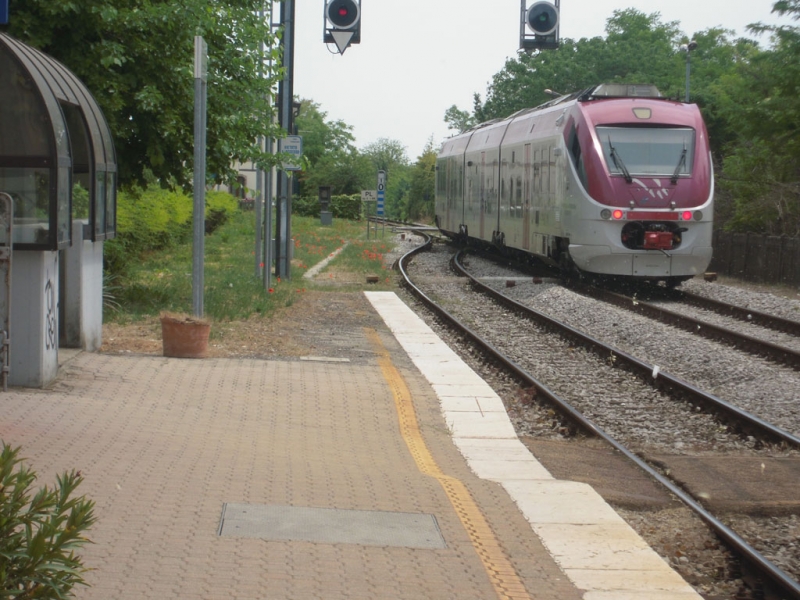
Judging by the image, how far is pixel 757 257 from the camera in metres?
25.6

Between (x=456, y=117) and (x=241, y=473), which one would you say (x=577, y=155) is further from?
(x=456, y=117)

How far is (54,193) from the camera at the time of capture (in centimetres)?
890

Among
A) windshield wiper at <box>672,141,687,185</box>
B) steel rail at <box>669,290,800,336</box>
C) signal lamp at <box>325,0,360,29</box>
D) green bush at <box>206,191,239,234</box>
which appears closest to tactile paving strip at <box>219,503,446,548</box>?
steel rail at <box>669,290,800,336</box>

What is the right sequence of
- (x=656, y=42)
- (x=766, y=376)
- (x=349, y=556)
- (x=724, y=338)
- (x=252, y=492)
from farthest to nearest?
(x=656, y=42)
(x=724, y=338)
(x=766, y=376)
(x=252, y=492)
(x=349, y=556)

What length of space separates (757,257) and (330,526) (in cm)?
2194

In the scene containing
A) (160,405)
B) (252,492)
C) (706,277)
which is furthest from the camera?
(706,277)

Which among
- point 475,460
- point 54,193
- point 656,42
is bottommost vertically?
point 475,460

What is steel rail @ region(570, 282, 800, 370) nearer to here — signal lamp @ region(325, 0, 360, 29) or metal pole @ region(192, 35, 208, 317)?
signal lamp @ region(325, 0, 360, 29)

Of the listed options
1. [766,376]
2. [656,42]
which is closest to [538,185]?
[766,376]

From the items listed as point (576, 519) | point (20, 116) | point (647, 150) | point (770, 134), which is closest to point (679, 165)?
point (647, 150)

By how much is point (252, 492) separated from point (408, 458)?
1.66 metres

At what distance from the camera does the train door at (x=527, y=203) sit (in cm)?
2362

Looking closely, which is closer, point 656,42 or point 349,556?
point 349,556

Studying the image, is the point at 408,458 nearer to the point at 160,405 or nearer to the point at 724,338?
the point at 160,405
